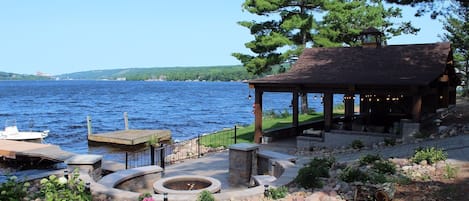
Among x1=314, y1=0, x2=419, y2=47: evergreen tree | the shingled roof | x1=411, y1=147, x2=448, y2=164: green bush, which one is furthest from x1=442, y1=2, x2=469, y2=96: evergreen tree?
x1=411, y1=147, x2=448, y2=164: green bush

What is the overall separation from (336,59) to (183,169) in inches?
376

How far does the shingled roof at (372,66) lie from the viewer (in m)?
15.3

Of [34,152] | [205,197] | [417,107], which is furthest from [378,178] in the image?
[34,152]

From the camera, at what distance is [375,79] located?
1534cm

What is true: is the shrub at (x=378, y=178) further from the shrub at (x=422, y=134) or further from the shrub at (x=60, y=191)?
the shrub at (x=422, y=134)

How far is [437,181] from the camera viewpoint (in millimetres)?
7625

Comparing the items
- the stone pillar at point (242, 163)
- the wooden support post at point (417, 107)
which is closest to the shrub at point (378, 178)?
the stone pillar at point (242, 163)

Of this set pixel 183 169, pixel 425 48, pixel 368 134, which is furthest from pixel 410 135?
pixel 183 169

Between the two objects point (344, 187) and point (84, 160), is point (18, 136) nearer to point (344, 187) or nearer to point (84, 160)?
point (84, 160)

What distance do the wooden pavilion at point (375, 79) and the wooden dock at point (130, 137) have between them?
31.8 ft

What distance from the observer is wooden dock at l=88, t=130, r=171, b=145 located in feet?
80.9

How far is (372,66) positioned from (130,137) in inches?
577

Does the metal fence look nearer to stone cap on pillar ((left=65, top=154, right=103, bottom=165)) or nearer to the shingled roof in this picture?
the shingled roof

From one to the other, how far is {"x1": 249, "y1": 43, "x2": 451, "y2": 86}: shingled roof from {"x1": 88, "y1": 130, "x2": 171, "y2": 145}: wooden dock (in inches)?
394
